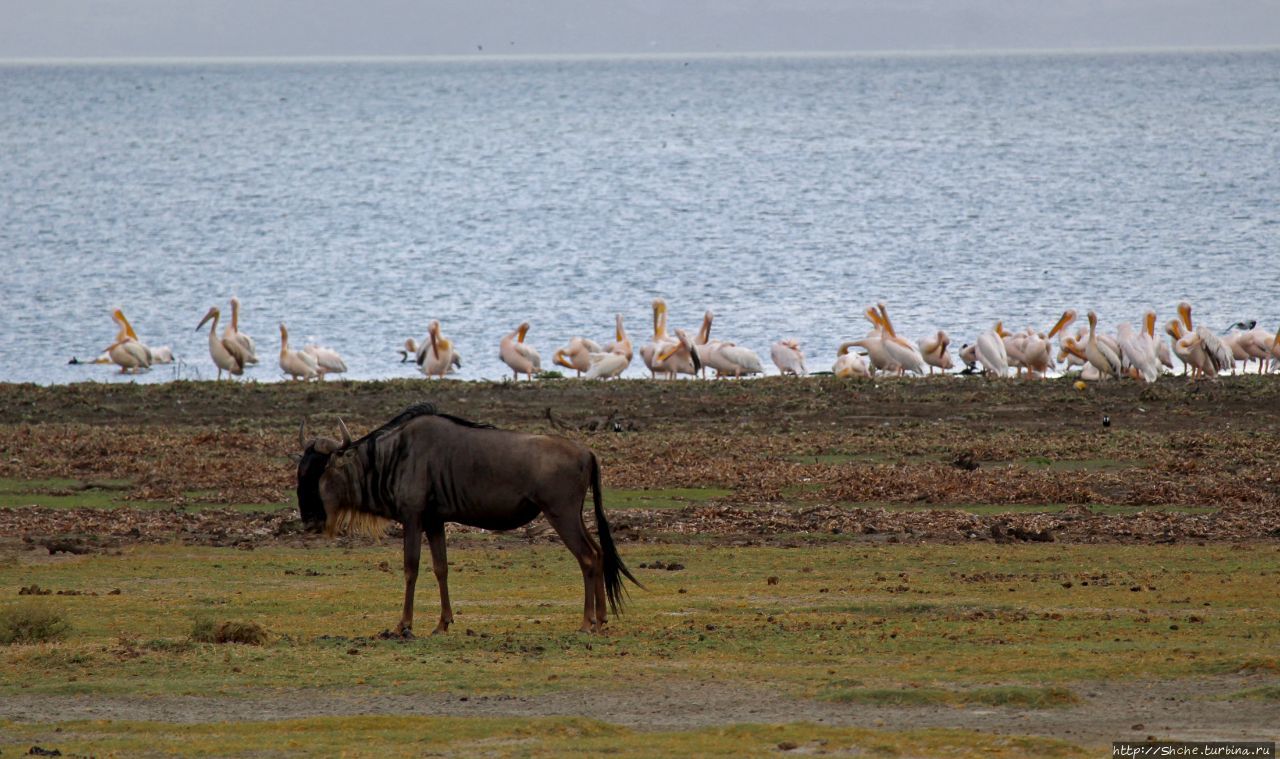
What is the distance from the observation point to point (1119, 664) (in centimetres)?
1023

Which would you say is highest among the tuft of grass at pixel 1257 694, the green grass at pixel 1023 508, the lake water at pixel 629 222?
the lake water at pixel 629 222

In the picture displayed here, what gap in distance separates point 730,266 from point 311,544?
4740 centimetres

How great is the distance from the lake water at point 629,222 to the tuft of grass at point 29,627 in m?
26.0

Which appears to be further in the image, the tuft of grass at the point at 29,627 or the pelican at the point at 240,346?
the pelican at the point at 240,346

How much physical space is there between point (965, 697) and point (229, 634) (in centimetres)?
472

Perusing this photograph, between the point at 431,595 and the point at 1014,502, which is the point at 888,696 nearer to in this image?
the point at 431,595

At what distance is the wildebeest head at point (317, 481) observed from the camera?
40.1 feet

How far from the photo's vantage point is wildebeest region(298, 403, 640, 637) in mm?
11711

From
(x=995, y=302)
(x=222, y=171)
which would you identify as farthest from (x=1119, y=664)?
(x=222, y=171)

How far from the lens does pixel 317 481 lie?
40.3 ft

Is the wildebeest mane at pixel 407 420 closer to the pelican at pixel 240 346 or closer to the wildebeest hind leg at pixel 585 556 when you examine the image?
the wildebeest hind leg at pixel 585 556

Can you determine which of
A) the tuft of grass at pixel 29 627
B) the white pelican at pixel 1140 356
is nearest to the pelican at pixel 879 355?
the white pelican at pixel 1140 356

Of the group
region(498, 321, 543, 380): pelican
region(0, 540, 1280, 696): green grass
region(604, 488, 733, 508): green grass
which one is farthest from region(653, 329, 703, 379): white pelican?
region(0, 540, 1280, 696): green grass

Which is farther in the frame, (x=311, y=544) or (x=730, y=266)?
(x=730, y=266)
